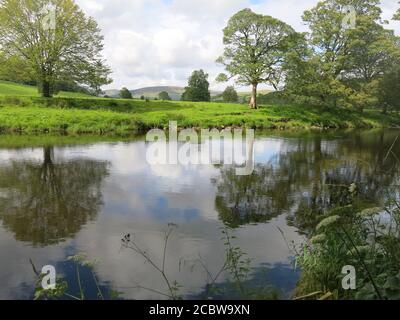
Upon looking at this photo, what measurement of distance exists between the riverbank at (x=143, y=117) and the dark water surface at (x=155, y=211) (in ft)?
36.1

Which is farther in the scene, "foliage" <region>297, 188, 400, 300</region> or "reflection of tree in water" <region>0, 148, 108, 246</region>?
"reflection of tree in water" <region>0, 148, 108, 246</region>

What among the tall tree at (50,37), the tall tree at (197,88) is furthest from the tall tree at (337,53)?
the tall tree at (197,88)

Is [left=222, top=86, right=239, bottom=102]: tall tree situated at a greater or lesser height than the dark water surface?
greater

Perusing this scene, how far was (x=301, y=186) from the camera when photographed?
1447 cm

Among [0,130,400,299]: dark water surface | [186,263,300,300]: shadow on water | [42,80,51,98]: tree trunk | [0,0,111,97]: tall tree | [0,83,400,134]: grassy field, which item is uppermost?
[0,0,111,97]: tall tree

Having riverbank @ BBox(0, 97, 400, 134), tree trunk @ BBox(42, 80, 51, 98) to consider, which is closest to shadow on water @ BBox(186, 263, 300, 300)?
riverbank @ BBox(0, 97, 400, 134)

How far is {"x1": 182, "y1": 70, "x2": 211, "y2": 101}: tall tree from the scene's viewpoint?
81.2 metres

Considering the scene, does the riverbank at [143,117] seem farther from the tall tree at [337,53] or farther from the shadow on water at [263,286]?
the shadow on water at [263,286]

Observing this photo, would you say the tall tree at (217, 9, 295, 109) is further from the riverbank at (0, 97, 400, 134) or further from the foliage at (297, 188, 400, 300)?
the foliage at (297, 188, 400, 300)

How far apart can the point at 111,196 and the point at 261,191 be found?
502 centimetres

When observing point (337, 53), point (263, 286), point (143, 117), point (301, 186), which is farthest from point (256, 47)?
point (263, 286)

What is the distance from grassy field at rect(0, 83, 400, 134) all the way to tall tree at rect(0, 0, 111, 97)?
2996mm
